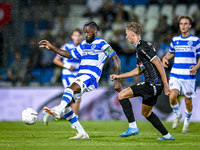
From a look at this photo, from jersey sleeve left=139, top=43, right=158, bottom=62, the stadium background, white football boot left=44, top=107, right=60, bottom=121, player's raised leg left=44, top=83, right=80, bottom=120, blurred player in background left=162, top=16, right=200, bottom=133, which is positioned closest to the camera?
white football boot left=44, top=107, right=60, bottom=121

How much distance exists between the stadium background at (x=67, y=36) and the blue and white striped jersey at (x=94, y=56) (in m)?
4.44

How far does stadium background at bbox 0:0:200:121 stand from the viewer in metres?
10.5

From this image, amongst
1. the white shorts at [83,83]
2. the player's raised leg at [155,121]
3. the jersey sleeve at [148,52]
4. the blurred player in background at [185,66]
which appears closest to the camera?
the jersey sleeve at [148,52]

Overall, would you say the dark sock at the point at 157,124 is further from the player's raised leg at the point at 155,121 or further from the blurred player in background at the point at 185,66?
the blurred player in background at the point at 185,66

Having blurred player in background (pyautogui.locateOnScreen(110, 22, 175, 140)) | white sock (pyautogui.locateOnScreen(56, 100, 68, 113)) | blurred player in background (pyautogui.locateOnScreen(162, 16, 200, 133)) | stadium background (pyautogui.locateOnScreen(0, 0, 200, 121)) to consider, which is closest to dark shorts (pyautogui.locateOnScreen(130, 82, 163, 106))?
blurred player in background (pyautogui.locateOnScreen(110, 22, 175, 140))

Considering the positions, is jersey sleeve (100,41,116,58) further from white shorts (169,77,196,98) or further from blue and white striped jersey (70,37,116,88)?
white shorts (169,77,196,98)

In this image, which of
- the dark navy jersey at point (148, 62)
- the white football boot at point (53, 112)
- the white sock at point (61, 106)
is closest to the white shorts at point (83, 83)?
the white sock at point (61, 106)

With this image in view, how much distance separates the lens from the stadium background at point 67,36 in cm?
1048

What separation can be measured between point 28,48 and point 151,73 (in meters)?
8.43

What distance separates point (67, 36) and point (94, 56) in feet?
25.7

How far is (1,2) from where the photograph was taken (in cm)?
1453

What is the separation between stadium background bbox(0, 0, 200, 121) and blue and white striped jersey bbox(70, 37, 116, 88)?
14.6 feet

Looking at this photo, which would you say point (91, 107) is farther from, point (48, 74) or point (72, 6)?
point (72, 6)

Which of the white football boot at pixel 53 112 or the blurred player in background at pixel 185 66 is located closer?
the white football boot at pixel 53 112
